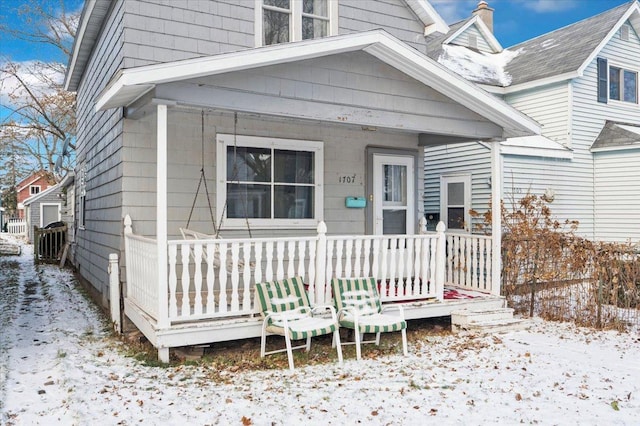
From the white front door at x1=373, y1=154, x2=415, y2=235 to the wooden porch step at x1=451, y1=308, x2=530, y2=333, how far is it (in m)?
2.11

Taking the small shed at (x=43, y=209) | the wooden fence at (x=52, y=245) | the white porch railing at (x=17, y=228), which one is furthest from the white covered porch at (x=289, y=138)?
the white porch railing at (x=17, y=228)

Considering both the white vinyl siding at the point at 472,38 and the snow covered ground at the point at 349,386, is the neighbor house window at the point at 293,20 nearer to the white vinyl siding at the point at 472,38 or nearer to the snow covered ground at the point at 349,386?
the snow covered ground at the point at 349,386

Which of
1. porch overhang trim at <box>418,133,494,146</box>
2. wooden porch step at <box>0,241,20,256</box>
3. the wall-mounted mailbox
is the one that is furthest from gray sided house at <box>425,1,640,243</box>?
wooden porch step at <box>0,241,20,256</box>

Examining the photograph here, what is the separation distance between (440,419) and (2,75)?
2400 cm

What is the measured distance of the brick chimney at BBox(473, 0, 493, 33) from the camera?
55.4 ft

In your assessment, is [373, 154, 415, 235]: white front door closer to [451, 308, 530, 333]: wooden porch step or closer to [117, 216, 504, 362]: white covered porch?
[117, 216, 504, 362]: white covered porch

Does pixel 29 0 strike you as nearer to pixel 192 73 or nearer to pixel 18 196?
pixel 192 73

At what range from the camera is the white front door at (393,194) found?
331 inches

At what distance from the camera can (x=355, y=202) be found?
26.6ft

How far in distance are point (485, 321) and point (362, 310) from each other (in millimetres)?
1987

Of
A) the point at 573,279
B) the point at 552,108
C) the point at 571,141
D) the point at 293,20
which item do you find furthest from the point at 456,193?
the point at 293,20

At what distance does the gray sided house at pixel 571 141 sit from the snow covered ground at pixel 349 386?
5652mm

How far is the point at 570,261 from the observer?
7.50 metres

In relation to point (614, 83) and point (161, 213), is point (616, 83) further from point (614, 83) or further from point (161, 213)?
point (161, 213)
